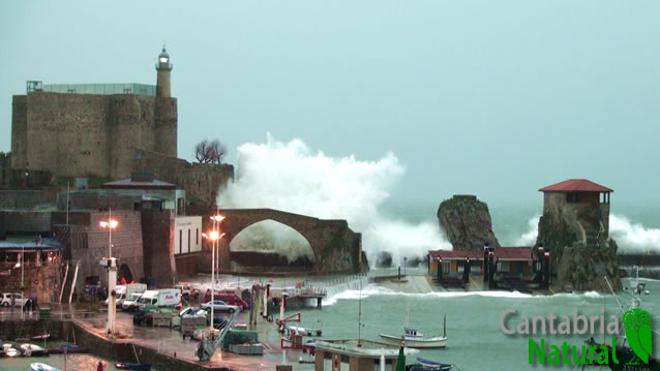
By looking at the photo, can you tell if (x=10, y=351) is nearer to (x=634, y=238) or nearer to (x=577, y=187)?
(x=577, y=187)

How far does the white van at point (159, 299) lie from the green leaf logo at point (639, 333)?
28013 mm

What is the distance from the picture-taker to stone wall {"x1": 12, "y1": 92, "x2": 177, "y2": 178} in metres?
83.4

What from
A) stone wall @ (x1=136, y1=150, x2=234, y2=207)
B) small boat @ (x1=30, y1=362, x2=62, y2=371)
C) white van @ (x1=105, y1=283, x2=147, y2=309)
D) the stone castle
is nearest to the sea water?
white van @ (x1=105, y1=283, x2=147, y2=309)

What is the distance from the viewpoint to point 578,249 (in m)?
73.7

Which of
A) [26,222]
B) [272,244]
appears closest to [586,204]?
[272,244]

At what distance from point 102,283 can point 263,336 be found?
11.8m

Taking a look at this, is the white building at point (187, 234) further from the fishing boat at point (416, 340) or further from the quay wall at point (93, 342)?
the quay wall at point (93, 342)

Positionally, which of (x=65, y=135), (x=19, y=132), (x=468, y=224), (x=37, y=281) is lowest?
(x=37, y=281)

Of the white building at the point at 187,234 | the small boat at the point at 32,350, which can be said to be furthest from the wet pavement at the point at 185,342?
the white building at the point at 187,234

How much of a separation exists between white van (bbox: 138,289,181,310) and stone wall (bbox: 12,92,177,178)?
27.3 m

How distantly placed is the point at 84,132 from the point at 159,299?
2977 cm

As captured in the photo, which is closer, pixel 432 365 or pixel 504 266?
pixel 432 365

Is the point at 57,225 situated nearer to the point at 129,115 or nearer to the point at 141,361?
the point at 141,361

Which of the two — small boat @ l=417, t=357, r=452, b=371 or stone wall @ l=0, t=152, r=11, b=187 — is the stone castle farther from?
small boat @ l=417, t=357, r=452, b=371
